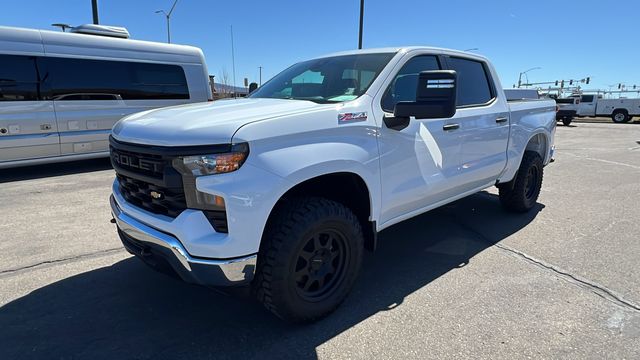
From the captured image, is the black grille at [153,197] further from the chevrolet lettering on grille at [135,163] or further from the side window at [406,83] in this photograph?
the side window at [406,83]

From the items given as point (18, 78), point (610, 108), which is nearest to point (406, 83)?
point (18, 78)

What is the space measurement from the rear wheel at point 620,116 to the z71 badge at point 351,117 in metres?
33.8

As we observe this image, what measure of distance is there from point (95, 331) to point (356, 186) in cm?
195

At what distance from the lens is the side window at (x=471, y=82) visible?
3939 millimetres

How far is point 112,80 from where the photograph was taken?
808 centimetres

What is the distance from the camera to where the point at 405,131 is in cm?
311

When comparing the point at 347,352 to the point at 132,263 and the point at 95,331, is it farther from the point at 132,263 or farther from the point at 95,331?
Answer: the point at 132,263

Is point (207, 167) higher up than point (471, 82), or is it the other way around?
point (471, 82)

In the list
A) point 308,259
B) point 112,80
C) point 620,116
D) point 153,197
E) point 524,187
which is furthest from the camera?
point 620,116

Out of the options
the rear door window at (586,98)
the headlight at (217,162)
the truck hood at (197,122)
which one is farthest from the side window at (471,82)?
the rear door window at (586,98)

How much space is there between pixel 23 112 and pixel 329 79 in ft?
20.6

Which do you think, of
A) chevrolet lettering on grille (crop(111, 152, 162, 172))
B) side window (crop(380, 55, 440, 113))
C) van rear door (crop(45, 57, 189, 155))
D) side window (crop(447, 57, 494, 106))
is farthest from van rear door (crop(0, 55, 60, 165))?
side window (crop(447, 57, 494, 106))

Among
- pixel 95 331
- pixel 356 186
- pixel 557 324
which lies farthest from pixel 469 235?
pixel 95 331

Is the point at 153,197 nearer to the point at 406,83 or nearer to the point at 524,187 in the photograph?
the point at 406,83
